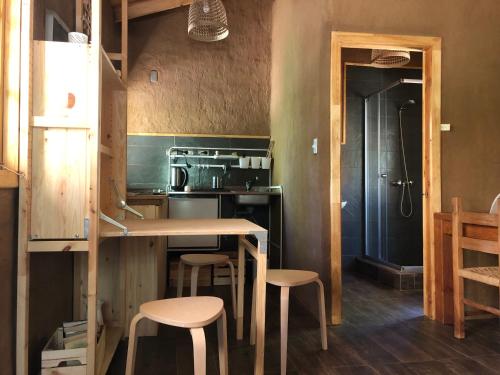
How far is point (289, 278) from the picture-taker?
7.13 ft

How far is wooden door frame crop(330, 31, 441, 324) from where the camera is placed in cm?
285

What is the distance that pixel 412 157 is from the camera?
15.5 ft

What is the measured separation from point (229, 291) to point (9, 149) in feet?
8.29

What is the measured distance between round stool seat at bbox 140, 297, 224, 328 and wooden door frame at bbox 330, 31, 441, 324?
1430 millimetres

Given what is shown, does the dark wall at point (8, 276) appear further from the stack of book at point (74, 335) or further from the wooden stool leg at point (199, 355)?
the wooden stool leg at point (199, 355)

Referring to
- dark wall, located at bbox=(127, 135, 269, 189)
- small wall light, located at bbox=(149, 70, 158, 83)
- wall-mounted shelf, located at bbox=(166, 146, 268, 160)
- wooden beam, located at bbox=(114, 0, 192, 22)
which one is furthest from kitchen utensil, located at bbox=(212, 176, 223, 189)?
wooden beam, located at bbox=(114, 0, 192, 22)

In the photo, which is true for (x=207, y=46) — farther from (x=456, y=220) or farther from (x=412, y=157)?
(x=456, y=220)

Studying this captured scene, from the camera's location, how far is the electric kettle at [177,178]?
461 centimetres

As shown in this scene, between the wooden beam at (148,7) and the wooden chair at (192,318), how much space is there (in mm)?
4029

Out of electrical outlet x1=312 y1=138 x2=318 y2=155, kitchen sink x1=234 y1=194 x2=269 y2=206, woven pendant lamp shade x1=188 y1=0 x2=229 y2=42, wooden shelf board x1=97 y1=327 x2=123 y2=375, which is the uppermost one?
woven pendant lamp shade x1=188 y1=0 x2=229 y2=42

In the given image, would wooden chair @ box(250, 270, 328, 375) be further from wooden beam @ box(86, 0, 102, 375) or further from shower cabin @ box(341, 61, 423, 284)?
shower cabin @ box(341, 61, 423, 284)

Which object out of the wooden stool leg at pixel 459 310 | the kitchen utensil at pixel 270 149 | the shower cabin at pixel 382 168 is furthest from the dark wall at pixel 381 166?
the wooden stool leg at pixel 459 310

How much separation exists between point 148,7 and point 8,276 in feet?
13.0

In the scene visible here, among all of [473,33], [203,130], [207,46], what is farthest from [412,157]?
[207,46]
